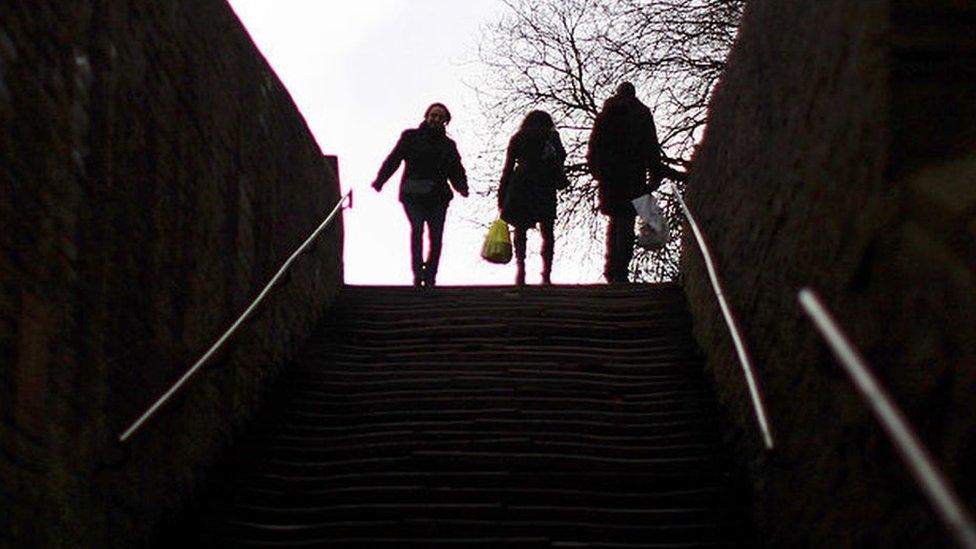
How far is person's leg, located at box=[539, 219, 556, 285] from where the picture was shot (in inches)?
464

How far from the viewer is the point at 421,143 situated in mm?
11844

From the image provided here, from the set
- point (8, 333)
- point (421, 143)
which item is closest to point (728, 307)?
point (8, 333)

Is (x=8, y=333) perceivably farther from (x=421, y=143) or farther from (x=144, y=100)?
(x=421, y=143)

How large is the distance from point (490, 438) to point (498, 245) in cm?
458

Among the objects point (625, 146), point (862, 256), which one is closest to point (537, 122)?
point (625, 146)

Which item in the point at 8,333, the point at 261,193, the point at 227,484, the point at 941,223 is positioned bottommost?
the point at 227,484

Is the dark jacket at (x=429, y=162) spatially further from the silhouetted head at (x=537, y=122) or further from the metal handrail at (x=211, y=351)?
the metal handrail at (x=211, y=351)

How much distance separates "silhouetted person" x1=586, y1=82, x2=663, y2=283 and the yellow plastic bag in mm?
800

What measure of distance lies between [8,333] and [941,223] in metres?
2.58

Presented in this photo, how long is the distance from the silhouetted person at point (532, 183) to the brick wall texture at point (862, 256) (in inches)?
190

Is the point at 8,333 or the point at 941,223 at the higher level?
the point at 941,223

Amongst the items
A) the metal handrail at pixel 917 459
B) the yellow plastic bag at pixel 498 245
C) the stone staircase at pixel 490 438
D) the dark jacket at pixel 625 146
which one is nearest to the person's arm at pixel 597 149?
the dark jacket at pixel 625 146

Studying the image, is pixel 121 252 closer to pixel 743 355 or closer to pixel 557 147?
pixel 743 355

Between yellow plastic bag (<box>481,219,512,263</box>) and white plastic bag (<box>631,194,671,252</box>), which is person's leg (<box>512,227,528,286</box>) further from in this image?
white plastic bag (<box>631,194,671,252</box>)
